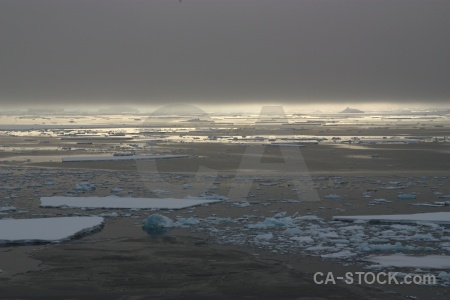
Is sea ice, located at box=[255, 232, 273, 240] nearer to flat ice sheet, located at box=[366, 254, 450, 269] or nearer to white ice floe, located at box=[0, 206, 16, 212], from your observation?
flat ice sheet, located at box=[366, 254, 450, 269]

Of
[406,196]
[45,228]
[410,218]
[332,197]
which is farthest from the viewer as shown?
[332,197]

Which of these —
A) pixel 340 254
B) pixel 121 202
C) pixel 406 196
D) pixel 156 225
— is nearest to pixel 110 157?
pixel 121 202

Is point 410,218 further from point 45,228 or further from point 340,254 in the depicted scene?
point 45,228

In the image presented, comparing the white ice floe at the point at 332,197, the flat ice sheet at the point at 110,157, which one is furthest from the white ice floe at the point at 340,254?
the flat ice sheet at the point at 110,157

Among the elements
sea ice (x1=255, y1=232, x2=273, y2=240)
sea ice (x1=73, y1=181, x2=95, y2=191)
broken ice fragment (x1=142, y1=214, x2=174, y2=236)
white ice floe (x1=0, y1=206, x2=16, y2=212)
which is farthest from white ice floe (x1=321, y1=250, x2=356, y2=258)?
sea ice (x1=73, y1=181, x2=95, y2=191)

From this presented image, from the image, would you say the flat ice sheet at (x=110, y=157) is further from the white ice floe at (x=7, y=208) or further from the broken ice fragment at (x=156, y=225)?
the broken ice fragment at (x=156, y=225)

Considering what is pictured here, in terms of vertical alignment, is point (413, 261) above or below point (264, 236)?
below
